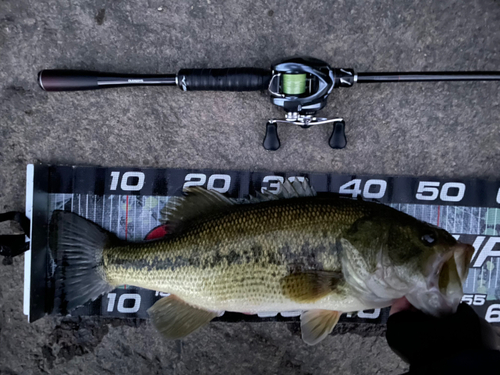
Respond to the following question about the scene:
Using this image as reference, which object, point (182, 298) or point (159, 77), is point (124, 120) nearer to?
point (159, 77)

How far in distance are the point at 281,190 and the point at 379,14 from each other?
1107 millimetres

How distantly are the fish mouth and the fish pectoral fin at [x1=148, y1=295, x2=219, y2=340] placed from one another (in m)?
0.98

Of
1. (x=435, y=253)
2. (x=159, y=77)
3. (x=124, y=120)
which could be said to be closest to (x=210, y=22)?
(x=159, y=77)

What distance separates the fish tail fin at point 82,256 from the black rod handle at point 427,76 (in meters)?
1.54

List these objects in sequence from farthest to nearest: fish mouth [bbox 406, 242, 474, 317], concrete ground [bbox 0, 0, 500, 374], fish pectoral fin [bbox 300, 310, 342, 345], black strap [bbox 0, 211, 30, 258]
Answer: concrete ground [bbox 0, 0, 500, 374] < black strap [bbox 0, 211, 30, 258] < fish pectoral fin [bbox 300, 310, 342, 345] < fish mouth [bbox 406, 242, 474, 317]

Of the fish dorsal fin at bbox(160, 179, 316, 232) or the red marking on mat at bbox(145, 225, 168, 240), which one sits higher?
the fish dorsal fin at bbox(160, 179, 316, 232)

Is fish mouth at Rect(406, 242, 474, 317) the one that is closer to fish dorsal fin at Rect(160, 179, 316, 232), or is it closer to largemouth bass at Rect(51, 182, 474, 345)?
largemouth bass at Rect(51, 182, 474, 345)

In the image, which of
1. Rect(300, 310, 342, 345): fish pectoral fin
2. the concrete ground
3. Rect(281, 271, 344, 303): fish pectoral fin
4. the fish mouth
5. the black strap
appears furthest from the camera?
the concrete ground

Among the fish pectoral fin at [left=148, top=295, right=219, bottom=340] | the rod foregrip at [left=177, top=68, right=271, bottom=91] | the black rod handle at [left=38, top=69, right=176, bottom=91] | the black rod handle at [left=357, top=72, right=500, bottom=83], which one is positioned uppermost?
the black rod handle at [left=357, top=72, right=500, bottom=83]

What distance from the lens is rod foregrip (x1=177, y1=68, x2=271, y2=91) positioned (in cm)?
164

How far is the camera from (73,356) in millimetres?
1941

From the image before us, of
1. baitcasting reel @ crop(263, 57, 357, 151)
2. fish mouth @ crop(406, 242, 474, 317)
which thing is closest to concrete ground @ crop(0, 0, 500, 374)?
baitcasting reel @ crop(263, 57, 357, 151)

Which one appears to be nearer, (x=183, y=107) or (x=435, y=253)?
(x=435, y=253)

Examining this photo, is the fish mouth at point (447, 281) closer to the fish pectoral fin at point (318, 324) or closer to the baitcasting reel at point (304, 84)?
the fish pectoral fin at point (318, 324)
